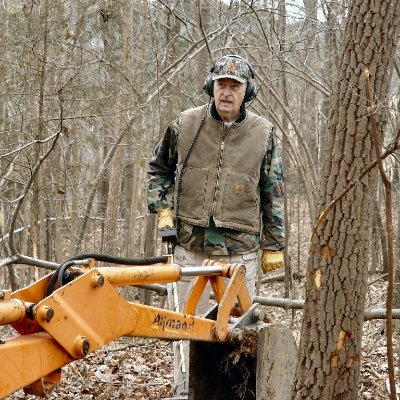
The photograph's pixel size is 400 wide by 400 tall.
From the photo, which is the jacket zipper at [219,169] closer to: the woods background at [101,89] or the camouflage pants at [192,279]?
the camouflage pants at [192,279]

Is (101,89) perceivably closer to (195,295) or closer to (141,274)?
(195,295)

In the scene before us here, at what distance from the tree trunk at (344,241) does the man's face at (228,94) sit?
111 centimetres

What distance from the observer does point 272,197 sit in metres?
5.51

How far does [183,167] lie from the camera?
17.8ft

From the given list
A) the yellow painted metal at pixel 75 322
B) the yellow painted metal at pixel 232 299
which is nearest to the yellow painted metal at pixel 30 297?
the yellow painted metal at pixel 75 322

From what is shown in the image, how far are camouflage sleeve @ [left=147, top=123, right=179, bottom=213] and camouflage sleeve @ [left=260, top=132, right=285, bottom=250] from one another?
683mm

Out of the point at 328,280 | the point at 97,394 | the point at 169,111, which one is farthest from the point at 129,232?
the point at 328,280

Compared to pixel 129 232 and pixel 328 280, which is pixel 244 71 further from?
pixel 129 232

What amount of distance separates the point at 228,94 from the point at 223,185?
0.65 meters

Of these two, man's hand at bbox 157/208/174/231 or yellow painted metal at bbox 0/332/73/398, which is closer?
yellow painted metal at bbox 0/332/73/398

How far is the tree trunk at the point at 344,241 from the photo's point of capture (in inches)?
169

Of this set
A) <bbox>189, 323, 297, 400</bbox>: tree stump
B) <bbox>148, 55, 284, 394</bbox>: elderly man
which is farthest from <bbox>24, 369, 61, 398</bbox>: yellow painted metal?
<bbox>148, 55, 284, 394</bbox>: elderly man

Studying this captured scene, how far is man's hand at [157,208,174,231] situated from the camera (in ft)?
17.5

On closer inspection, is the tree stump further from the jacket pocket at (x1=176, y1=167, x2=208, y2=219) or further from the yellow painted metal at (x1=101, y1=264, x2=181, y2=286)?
the jacket pocket at (x1=176, y1=167, x2=208, y2=219)
